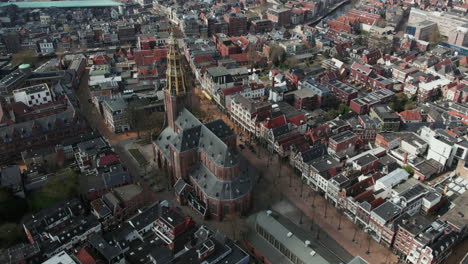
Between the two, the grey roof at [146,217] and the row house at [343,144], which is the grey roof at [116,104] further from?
the row house at [343,144]

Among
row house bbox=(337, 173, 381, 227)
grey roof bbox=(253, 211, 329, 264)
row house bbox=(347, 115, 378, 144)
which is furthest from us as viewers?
row house bbox=(347, 115, 378, 144)

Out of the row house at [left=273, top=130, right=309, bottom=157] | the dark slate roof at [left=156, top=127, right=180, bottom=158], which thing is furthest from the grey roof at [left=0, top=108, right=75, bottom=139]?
the row house at [left=273, top=130, right=309, bottom=157]

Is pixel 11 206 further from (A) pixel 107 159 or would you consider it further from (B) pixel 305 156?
(B) pixel 305 156

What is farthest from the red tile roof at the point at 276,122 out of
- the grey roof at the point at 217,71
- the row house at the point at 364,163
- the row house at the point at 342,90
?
the grey roof at the point at 217,71

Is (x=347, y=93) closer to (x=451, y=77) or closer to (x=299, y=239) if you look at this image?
(x=451, y=77)

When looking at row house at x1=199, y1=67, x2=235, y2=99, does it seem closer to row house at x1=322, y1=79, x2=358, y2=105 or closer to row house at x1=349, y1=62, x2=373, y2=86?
row house at x1=322, y1=79, x2=358, y2=105
